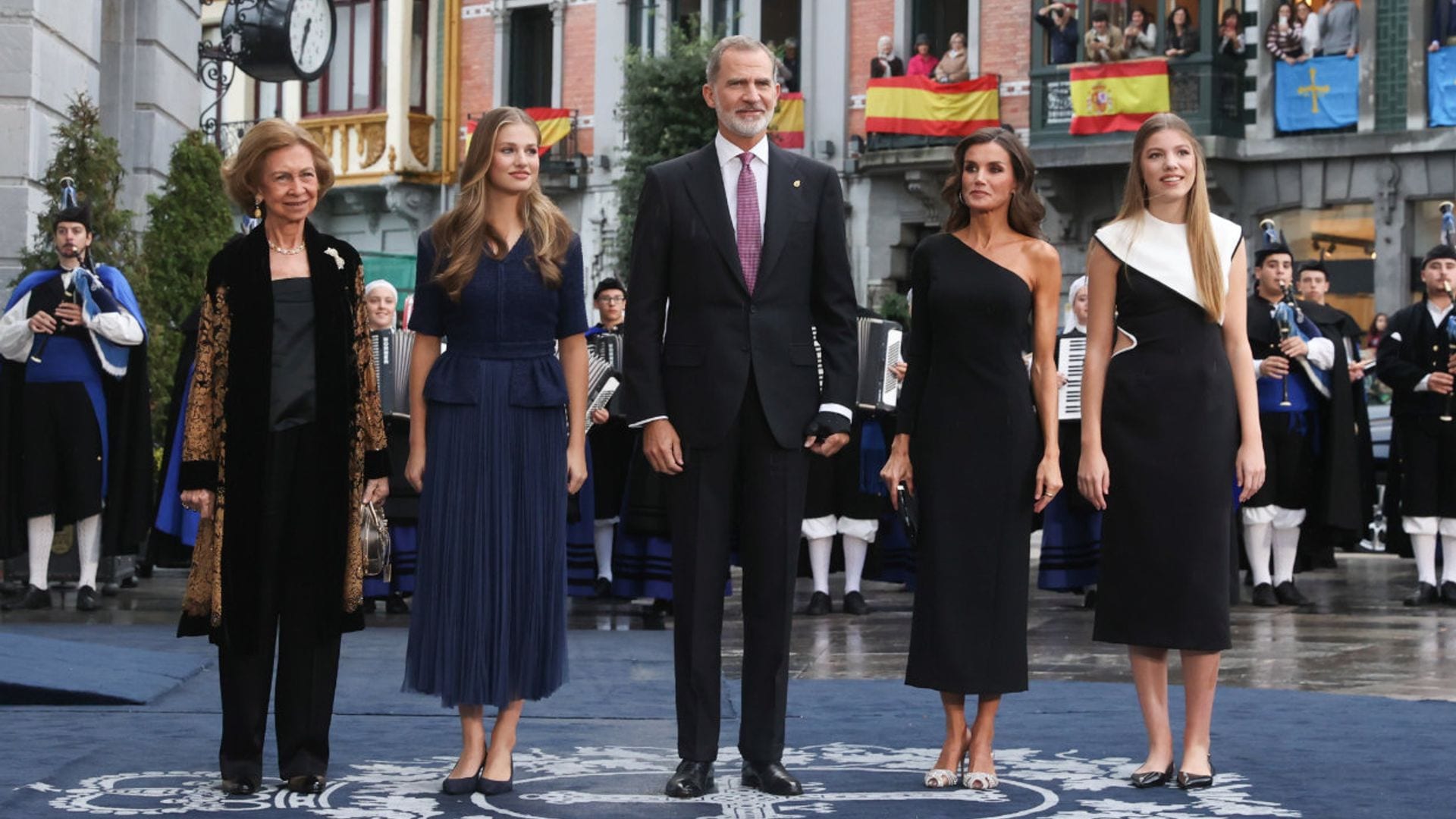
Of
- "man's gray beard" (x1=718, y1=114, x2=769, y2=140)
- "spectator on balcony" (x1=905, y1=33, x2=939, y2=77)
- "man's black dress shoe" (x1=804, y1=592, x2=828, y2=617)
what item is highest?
"spectator on balcony" (x1=905, y1=33, x2=939, y2=77)

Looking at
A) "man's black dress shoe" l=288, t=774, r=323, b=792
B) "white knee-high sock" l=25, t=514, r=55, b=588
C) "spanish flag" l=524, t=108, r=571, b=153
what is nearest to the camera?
"man's black dress shoe" l=288, t=774, r=323, b=792

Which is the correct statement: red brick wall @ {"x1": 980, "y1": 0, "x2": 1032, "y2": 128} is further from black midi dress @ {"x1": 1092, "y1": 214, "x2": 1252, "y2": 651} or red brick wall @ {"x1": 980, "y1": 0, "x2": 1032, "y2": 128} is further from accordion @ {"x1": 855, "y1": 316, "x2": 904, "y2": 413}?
black midi dress @ {"x1": 1092, "y1": 214, "x2": 1252, "y2": 651}

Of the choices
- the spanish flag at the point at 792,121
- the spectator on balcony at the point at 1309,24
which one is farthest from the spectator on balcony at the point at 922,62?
the spectator on balcony at the point at 1309,24

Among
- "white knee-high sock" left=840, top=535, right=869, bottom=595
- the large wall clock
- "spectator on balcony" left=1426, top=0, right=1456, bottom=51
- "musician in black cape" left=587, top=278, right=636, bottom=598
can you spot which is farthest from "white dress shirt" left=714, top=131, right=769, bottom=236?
"spectator on balcony" left=1426, top=0, right=1456, bottom=51

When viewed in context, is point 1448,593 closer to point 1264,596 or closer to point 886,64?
point 1264,596

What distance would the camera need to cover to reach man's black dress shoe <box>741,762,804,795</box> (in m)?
6.64

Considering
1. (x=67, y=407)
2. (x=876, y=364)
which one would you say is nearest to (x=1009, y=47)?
(x=876, y=364)

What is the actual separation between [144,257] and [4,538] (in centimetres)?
291

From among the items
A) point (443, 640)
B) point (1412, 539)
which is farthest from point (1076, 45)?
point (443, 640)

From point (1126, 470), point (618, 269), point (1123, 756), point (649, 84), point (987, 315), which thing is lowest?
point (1123, 756)

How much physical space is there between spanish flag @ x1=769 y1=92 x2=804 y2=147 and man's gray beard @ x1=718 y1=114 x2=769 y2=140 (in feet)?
91.8

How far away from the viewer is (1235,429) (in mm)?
7059

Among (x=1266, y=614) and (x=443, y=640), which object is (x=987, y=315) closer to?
(x=443, y=640)

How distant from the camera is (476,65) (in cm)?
3962
